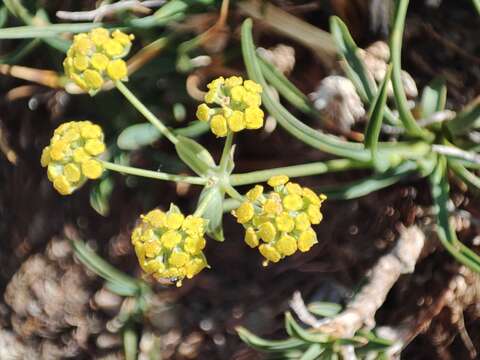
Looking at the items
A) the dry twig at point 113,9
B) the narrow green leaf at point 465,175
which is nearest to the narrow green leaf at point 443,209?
the narrow green leaf at point 465,175

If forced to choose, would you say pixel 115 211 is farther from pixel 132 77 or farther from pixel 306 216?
pixel 306 216

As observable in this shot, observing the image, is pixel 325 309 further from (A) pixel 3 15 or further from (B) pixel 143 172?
(A) pixel 3 15

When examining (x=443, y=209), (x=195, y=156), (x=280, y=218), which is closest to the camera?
(x=280, y=218)

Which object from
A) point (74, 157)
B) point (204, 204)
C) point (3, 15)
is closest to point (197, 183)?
point (204, 204)

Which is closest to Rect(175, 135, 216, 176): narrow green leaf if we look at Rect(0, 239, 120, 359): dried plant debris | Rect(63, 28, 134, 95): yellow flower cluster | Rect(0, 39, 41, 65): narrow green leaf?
Rect(63, 28, 134, 95): yellow flower cluster

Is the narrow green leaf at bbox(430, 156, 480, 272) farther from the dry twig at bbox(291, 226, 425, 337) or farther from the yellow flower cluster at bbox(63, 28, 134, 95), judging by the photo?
the yellow flower cluster at bbox(63, 28, 134, 95)

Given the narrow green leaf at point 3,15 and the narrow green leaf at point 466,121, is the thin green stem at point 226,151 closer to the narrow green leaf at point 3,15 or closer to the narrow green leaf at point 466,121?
the narrow green leaf at point 466,121
